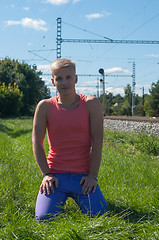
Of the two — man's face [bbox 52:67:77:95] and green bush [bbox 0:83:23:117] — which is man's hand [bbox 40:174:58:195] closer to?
man's face [bbox 52:67:77:95]

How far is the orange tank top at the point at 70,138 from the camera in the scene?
9.86 feet

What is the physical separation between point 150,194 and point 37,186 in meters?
1.35

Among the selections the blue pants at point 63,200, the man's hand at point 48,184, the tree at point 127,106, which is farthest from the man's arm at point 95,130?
the tree at point 127,106

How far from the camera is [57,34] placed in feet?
106

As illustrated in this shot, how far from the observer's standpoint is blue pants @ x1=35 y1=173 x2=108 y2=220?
2820 millimetres

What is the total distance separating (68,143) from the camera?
304cm

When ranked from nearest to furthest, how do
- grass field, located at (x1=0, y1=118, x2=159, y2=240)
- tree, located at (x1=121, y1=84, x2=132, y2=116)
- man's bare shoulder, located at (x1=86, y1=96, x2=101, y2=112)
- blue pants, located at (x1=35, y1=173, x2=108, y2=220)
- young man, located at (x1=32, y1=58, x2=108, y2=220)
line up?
grass field, located at (x1=0, y1=118, x2=159, y2=240), blue pants, located at (x1=35, y1=173, x2=108, y2=220), young man, located at (x1=32, y1=58, x2=108, y2=220), man's bare shoulder, located at (x1=86, y1=96, x2=101, y2=112), tree, located at (x1=121, y1=84, x2=132, y2=116)

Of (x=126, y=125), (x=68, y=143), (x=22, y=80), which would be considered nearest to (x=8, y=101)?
(x=22, y=80)

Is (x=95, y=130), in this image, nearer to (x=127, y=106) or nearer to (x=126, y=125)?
(x=126, y=125)

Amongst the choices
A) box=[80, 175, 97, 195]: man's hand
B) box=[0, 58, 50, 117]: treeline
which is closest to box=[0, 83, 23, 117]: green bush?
box=[0, 58, 50, 117]: treeline

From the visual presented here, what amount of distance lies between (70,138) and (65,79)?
0.55 metres

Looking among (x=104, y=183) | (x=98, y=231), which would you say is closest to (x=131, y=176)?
(x=104, y=183)

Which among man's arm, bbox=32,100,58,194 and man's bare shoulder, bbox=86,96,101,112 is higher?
man's bare shoulder, bbox=86,96,101,112

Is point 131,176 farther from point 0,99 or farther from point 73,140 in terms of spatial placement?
point 0,99
